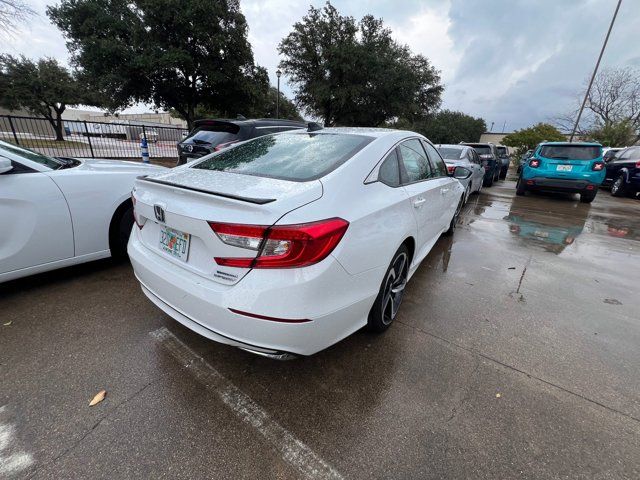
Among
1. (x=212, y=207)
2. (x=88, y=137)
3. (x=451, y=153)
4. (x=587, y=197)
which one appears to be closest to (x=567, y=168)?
(x=587, y=197)

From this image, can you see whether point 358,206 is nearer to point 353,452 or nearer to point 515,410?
point 353,452

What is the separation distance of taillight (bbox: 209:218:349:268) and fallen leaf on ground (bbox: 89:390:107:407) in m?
1.20

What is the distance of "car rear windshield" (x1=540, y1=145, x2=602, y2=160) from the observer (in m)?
8.44

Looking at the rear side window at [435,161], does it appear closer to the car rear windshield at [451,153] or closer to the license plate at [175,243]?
the license plate at [175,243]

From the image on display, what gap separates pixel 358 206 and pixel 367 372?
3.80ft

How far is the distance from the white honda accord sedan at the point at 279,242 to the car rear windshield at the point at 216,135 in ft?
11.1

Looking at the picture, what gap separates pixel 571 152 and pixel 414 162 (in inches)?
328

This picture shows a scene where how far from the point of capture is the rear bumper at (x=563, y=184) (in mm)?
8609

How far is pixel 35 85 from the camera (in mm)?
27641

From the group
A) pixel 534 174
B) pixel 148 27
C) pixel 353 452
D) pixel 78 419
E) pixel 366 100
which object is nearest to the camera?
pixel 353 452

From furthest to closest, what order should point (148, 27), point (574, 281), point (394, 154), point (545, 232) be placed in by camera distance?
point (148, 27) → point (545, 232) → point (574, 281) → point (394, 154)

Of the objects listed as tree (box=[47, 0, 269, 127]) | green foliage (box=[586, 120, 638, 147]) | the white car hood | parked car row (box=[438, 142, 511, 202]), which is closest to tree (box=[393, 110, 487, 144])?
green foliage (box=[586, 120, 638, 147])

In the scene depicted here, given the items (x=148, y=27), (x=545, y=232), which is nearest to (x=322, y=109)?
(x=148, y=27)

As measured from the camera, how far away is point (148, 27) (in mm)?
14391
